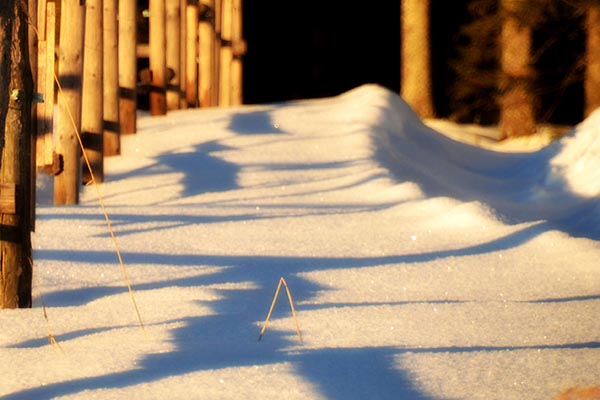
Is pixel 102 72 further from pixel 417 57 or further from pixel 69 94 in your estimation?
pixel 417 57

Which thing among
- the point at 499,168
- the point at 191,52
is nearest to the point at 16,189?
the point at 191,52

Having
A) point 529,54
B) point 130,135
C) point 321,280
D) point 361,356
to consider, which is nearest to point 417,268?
point 321,280

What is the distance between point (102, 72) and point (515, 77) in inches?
325

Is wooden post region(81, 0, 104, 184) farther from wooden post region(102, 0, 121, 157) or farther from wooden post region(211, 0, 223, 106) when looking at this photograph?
wooden post region(211, 0, 223, 106)

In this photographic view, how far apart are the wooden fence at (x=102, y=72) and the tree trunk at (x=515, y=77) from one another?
407 cm

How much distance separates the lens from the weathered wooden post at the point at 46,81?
6.83 m

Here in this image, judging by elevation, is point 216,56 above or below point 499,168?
above

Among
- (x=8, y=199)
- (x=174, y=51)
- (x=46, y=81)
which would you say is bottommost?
(x=8, y=199)

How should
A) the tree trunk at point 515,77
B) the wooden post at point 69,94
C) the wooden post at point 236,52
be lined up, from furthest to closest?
1. the tree trunk at point 515,77
2. the wooden post at point 236,52
3. the wooden post at point 69,94

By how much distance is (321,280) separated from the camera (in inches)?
228

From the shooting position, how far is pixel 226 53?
13.6 metres

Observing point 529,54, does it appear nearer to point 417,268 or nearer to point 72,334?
point 417,268

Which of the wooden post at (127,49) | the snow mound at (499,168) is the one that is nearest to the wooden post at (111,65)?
the wooden post at (127,49)

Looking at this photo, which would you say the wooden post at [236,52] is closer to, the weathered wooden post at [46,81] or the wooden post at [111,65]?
the wooden post at [111,65]
